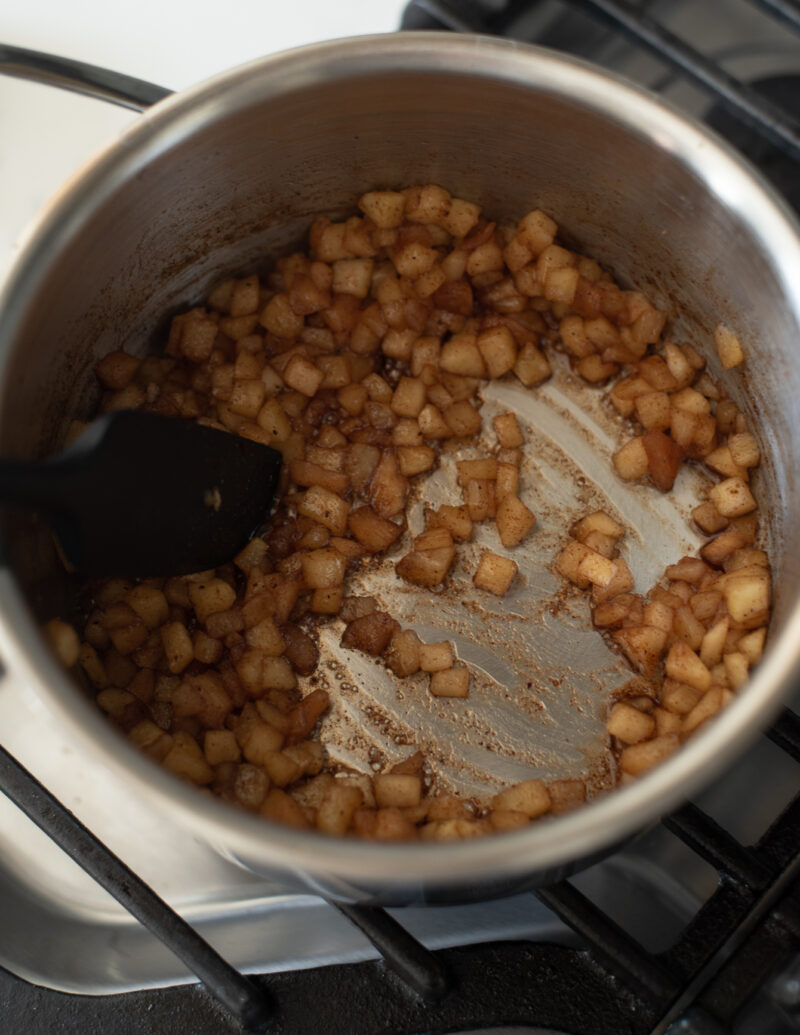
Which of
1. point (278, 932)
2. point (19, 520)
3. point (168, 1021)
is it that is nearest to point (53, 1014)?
point (168, 1021)

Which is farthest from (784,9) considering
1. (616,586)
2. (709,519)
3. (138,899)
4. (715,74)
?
(138,899)

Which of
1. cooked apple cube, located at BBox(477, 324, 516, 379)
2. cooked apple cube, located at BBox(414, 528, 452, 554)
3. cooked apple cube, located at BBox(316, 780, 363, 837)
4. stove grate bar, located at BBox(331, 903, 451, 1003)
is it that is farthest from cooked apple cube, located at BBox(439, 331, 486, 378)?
stove grate bar, located at BBox(331, 903, 451, 1003)

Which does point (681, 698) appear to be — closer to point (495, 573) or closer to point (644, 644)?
point (644, 644)

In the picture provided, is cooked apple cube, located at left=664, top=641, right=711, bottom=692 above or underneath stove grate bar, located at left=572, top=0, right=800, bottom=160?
underneath

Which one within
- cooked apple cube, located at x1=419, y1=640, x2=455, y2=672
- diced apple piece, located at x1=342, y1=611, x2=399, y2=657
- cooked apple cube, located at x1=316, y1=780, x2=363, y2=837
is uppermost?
cooked apple cube, located at x1=419, y1=640, x2=455, y2=672

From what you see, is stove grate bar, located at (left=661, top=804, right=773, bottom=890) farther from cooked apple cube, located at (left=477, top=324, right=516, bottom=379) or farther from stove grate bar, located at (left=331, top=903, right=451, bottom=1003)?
cooked apple cube, located at (left=477, top=324, right=516, bottom=379)

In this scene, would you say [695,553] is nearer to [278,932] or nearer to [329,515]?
[329,515]
